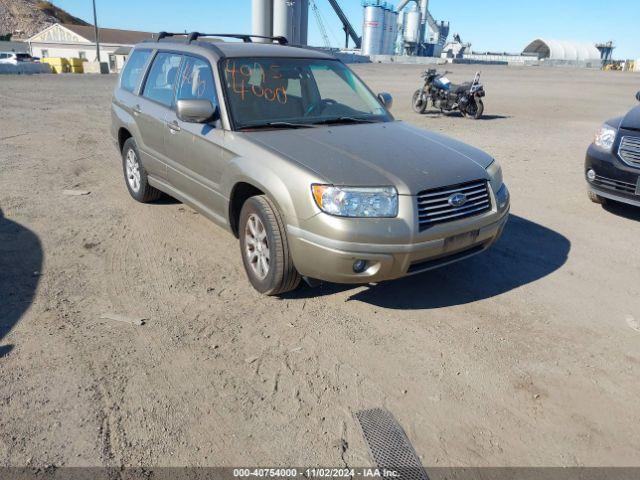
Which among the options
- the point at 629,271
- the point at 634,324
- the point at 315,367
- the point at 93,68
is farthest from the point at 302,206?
the point at 93,68

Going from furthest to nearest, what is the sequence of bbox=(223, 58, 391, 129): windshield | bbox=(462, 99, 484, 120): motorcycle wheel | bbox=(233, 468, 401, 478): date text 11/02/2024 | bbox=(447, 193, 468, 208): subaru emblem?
bbox=(462, 99, 484, 120): motorcycle wheel, bbox=(223, 58, 391, 129): windshield, bbox=(447, 193, 468, 208): subaru emblem, bbox=(233, 468, 401, 478): date text 11/02/2024

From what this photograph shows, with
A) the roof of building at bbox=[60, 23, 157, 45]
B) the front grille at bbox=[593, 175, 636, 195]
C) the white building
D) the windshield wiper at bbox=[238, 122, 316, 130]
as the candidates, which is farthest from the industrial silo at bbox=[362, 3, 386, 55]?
the windshield wiper at bbox=[238, 122, 316, 130]

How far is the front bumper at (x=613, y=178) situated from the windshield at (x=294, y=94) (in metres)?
2.84

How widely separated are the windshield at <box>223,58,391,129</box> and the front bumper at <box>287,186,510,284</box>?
4.10 feet

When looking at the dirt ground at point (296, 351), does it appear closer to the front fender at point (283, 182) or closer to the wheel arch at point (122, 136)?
the front fender at point (283, 182)

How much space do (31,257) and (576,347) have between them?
4454 mm

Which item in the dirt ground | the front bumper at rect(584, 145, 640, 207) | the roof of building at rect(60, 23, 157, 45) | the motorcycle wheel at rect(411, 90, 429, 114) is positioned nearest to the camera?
the dirt ground

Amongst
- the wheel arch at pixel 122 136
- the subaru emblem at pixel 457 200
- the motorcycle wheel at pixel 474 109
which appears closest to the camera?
the subaru emblem at pixel 457 200

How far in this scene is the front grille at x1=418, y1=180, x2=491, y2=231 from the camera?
11.3 ft

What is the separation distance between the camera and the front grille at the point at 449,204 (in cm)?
346

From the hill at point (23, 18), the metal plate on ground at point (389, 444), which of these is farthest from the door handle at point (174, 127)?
the hill at point (23, 18)

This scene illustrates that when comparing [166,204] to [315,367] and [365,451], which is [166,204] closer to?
[315,367]

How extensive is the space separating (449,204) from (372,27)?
6478 centimetres

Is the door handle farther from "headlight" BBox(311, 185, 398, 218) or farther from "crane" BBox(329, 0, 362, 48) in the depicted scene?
"crane" BBox(329, 0, 362, 48)
